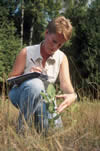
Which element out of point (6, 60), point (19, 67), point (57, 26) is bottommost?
point (6, 60)

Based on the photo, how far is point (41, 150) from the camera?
1292mm

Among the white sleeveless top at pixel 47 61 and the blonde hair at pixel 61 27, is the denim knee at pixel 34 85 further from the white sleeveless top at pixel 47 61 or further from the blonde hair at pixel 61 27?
the blonde hair at pixel 61 27

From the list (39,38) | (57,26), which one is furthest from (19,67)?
(39,38)

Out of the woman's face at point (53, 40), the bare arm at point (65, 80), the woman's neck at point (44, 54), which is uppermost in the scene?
the woman's face at point (53, 40)

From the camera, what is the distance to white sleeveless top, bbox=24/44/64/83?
195 centimetres

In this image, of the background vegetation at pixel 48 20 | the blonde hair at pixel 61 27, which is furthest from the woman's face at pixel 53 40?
the background vegetation at pixel 48 20

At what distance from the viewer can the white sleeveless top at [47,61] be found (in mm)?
1951

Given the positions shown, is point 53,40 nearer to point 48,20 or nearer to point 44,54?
point 44,54

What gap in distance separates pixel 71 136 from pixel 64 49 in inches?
611

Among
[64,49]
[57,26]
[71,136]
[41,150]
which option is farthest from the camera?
[64,49]

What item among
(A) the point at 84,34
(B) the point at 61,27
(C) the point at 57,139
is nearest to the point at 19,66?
(B) the point at 61,27

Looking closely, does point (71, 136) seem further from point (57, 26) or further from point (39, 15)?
point (39, 15)

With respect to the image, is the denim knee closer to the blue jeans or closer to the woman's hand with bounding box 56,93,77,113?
the blue jeans

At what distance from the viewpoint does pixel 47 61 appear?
79.3 inches
